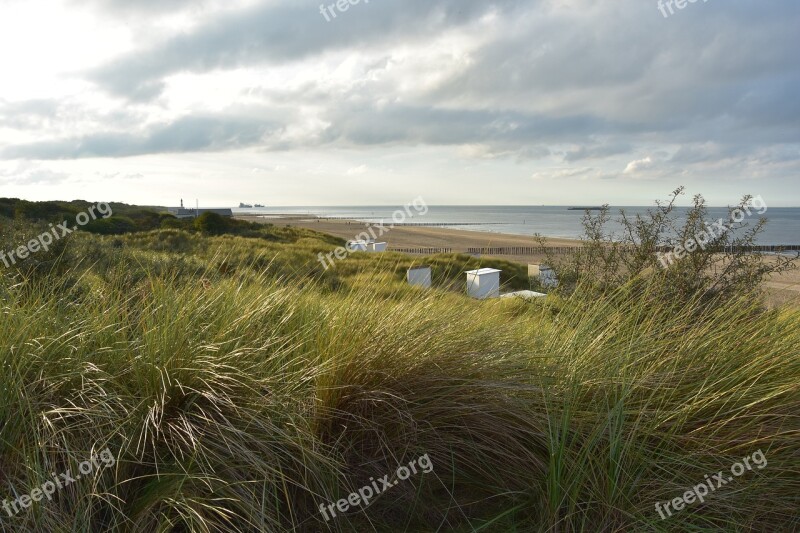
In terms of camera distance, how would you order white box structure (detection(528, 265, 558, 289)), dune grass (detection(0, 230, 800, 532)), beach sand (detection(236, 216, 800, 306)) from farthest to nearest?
beach sand (detection(236, 216, 800, 306)) → white box structure (detection(528, 265, 558, 289)) → dune grass (detection(0, 230, 800, 532))

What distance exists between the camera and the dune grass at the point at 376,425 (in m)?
2.52

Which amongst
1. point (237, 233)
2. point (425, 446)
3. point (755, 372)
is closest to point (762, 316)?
point (755, 372)

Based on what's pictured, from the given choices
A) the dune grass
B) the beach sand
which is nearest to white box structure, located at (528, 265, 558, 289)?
the beach sand

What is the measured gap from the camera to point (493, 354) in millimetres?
3545

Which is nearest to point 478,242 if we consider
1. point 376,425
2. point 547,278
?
point 547,278

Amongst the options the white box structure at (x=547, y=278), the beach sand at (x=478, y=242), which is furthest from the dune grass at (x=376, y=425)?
the white box structure at (x=547, y=278)

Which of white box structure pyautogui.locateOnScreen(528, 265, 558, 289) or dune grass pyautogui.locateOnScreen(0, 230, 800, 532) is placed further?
white box structure pyautogui.locateOnScreen(528, 265, 558, 289)

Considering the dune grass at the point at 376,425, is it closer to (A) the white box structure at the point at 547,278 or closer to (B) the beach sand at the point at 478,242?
(B) the beach sand at the point at 478,242

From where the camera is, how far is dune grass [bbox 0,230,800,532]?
2.52 metres

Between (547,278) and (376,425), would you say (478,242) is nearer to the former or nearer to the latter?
(547,278)

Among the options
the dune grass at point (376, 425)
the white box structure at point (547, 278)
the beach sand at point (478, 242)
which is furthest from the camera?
the beach sand at point (478, 242)

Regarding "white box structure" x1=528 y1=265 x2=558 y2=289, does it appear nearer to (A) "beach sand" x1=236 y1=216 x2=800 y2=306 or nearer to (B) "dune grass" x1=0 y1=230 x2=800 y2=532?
(A) "beach sand" x1=236 y1=216 x2=800 y2=306

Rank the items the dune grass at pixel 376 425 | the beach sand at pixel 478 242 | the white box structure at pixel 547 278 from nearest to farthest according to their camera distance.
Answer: the dune grass at pixel 376 425 < the white box structure at pixel 547 278 < the beach sand at pixel 478 242

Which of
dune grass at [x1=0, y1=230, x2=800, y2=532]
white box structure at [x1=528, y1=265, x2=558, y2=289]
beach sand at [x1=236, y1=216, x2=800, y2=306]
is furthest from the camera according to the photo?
beach sand at [x1=236, y1=216, x2=800, y2=306]
